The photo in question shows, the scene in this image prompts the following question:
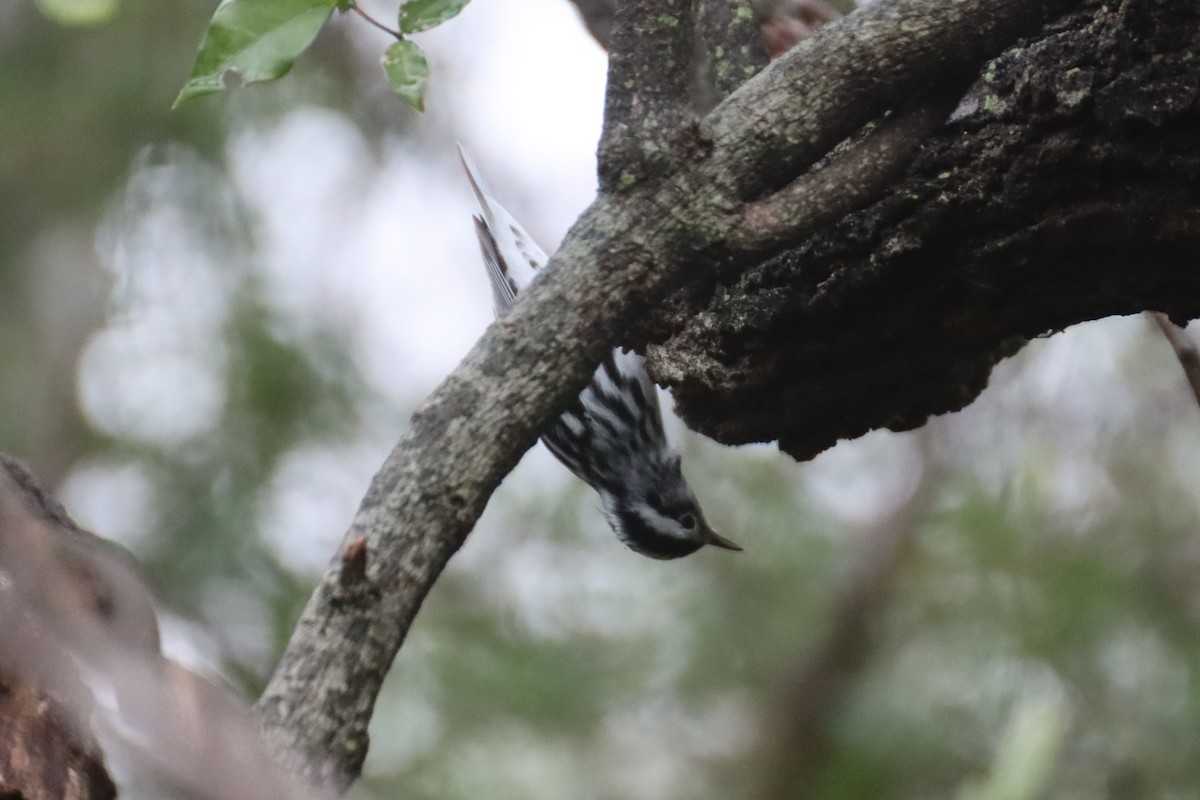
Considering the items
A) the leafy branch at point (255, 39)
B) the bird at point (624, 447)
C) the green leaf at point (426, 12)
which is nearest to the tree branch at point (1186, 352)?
the green leaf at point (426, 12)

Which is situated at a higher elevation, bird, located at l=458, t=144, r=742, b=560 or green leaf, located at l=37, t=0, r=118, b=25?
green leaf, located at l=37, t=0, r=118, b=25

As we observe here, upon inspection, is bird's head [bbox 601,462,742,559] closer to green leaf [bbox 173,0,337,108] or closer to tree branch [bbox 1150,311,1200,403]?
tree branch [bbox 1150,311,1200,403]

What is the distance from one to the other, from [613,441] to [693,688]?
1595 mm

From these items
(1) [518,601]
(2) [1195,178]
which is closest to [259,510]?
Answer: (1) [518,601]

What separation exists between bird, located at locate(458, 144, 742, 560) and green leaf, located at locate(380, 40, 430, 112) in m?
2.06

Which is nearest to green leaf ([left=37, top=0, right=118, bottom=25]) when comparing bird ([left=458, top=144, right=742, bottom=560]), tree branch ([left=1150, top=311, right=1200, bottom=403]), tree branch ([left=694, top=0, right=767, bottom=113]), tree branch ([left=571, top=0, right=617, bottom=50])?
tree branch ([left=694, top=0, right=767, bottom=113])

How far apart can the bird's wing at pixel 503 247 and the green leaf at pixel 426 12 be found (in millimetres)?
2225

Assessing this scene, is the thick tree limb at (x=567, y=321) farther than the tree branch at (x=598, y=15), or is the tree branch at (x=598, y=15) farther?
the tree branch at (x=598, y=15)

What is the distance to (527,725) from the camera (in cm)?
466

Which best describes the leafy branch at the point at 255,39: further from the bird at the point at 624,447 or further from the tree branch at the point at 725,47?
the bird at the point at 624,447

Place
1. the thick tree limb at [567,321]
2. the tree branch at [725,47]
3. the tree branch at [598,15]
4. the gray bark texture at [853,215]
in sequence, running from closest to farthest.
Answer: the thick tree limb at [567,321] < the gray bark texture at [853,215] < the tree branch at [725,47] < the tree branch at [598,15]

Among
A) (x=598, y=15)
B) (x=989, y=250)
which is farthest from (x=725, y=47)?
(x=598, y=15)

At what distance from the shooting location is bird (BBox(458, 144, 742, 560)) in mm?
3432

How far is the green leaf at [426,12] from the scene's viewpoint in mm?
1295
